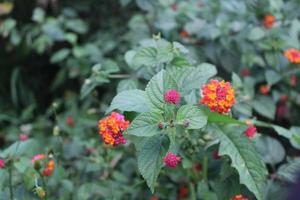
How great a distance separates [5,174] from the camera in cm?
154

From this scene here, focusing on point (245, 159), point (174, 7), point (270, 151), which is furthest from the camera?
point (174, 7)

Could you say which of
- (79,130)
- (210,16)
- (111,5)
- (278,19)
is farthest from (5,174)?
(111,5)

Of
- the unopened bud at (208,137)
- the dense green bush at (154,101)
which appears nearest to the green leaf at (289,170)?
the dense green bush at (154,101)

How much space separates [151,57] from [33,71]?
5.06ft

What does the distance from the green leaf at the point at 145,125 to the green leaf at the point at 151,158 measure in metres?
0.04

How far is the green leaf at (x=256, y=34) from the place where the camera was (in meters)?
1.98

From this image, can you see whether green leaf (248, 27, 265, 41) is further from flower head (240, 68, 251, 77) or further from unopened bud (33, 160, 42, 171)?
unopened bud (33, 160, 42, 171)

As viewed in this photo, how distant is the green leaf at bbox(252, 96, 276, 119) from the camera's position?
6.39ft

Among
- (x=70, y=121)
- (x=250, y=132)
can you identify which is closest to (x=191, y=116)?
(x=250, y=132)

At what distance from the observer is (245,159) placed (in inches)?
52.8

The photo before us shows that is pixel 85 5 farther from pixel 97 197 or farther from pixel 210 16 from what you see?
pixel 97 197

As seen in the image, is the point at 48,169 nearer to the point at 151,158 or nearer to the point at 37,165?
the point at 37,165

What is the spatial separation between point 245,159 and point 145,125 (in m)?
0.30

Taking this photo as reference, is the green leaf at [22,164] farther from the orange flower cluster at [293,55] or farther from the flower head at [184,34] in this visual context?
the orange flower cluster at [293,55]
